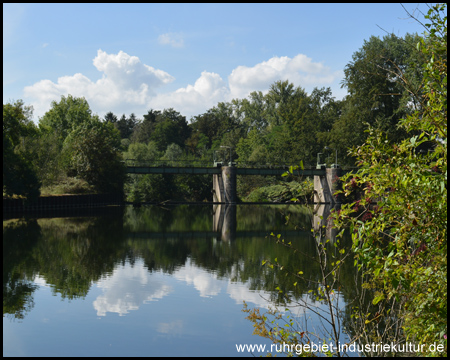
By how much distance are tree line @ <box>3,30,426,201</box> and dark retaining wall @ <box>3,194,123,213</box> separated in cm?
138

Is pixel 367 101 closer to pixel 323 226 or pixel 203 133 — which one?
pixel 203 133

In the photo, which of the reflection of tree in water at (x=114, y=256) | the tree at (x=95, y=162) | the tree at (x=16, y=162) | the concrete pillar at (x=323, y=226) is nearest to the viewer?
the concrete pillar at (x=323, y=226)

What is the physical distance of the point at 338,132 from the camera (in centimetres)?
7362

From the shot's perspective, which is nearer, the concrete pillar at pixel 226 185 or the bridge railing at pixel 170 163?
the concrete pillar at pixel 226 185

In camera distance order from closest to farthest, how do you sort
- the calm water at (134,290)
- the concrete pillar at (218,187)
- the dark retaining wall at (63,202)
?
the calm water at (134,290)
the dark retaining wall at (63,202)
the concrete pillar at (218,187)

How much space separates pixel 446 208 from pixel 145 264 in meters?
20.0

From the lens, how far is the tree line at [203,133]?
183 ft

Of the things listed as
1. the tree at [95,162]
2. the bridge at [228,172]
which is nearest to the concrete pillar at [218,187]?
the bridge at [228,172]

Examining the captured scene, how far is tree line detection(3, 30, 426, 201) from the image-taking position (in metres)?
55.7

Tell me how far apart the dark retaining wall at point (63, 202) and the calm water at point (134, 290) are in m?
15.9

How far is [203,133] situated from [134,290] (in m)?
101

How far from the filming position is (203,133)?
118 metres

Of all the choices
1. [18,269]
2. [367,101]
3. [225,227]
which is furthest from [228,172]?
[18,269]

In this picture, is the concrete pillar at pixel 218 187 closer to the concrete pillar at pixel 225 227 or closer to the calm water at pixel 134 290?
the concrete pillar at pixel 225 227
